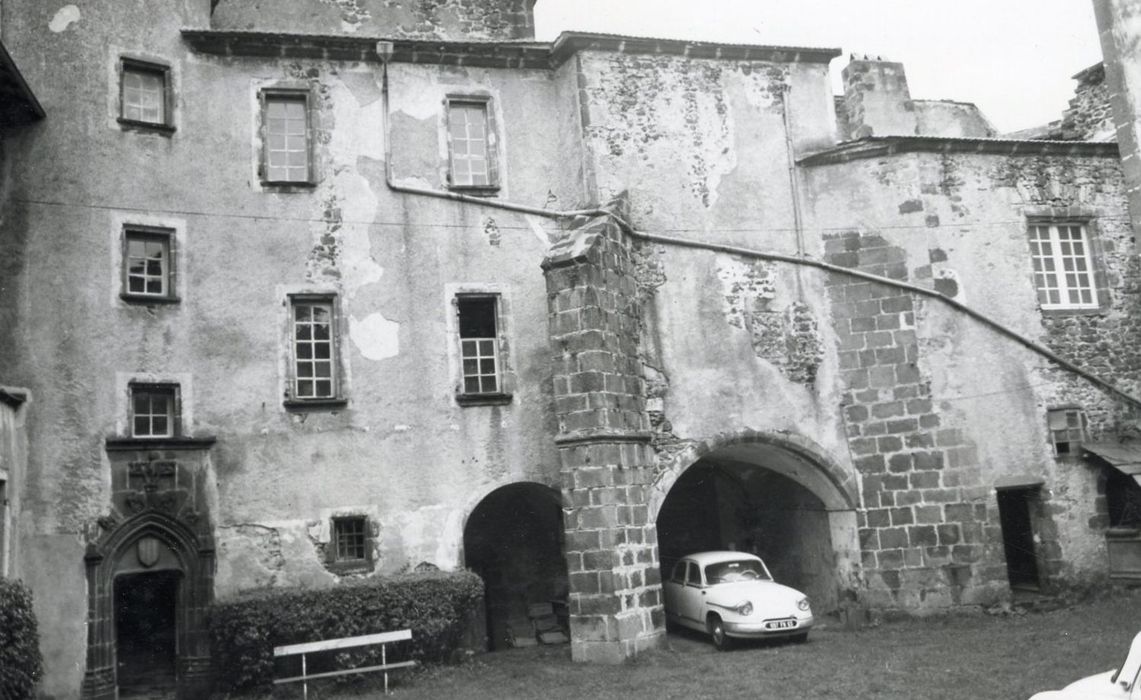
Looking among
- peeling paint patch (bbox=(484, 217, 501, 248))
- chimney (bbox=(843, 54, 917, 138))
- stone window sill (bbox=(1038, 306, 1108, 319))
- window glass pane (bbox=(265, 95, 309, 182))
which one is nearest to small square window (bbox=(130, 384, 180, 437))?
window glass pane (bbox=(265, 95, 309, 182))

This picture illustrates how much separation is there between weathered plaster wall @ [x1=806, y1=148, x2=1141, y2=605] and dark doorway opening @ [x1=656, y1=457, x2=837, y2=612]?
1287 mm

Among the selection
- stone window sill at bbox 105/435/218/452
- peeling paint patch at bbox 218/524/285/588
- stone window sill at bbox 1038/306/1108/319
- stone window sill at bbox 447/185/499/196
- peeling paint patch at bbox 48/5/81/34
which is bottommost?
peeling paint patch at bbox 218/524/285/588

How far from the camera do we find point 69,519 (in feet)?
44.3

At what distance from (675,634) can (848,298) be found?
626cm

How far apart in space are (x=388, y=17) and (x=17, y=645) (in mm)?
12170

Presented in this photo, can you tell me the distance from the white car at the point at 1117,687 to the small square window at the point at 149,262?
A: 40.8 feet

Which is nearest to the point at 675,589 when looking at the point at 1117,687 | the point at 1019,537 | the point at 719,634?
the point at 719,634

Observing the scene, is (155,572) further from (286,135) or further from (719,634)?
(719,634)

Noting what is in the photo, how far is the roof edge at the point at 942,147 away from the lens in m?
16.5

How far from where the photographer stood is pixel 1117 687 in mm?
6953

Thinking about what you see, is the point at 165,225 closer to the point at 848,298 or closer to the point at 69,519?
the point at 69,519

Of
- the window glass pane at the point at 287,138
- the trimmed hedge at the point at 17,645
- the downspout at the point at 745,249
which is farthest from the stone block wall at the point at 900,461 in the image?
the trimmed hedge at the point at 17,645

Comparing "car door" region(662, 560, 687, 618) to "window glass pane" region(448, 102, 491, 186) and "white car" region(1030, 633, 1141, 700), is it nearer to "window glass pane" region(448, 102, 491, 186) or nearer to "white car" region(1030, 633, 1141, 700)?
"window glass pane" region(448, 102, 491, 186)

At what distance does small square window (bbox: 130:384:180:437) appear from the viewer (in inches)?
559
